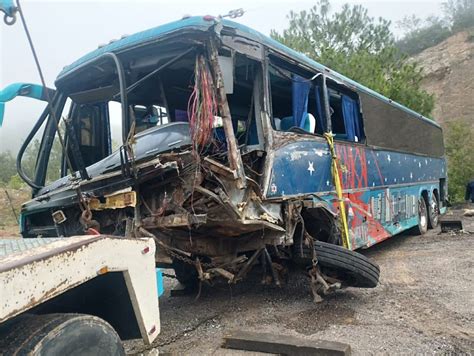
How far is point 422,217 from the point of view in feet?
36.3

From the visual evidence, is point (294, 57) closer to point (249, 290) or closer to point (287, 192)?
point (287, 192)

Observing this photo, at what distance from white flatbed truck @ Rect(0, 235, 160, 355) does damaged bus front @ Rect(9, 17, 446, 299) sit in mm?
1270

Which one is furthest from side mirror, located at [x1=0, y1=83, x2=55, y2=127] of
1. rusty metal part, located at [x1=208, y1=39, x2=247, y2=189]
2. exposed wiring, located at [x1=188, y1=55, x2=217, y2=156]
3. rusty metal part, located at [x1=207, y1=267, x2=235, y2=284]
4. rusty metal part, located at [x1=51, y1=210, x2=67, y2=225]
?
rusty metal part, located at [x1=207, y1=267, x2=235, y2=284]

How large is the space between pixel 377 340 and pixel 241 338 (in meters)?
1.19

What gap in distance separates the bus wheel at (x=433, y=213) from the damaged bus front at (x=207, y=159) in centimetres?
650

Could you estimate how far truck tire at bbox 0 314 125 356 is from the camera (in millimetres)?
1827

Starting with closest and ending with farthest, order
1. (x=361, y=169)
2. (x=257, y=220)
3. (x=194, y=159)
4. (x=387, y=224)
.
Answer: (x=194, y=159) < (x=257, y=220) < (x=361, y=169) < (x=387, y=224)

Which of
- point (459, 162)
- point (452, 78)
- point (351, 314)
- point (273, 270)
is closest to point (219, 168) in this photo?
point (273, 270)

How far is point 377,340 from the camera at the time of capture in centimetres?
387

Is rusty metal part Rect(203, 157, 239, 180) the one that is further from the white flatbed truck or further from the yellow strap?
the yellow strap

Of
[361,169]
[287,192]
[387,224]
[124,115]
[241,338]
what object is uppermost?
[124,115]

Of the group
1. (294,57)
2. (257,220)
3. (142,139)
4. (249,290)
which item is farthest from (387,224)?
(142,139)

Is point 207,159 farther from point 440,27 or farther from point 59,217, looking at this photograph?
point 440,27

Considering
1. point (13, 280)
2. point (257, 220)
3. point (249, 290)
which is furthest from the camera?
point (249, 290)
